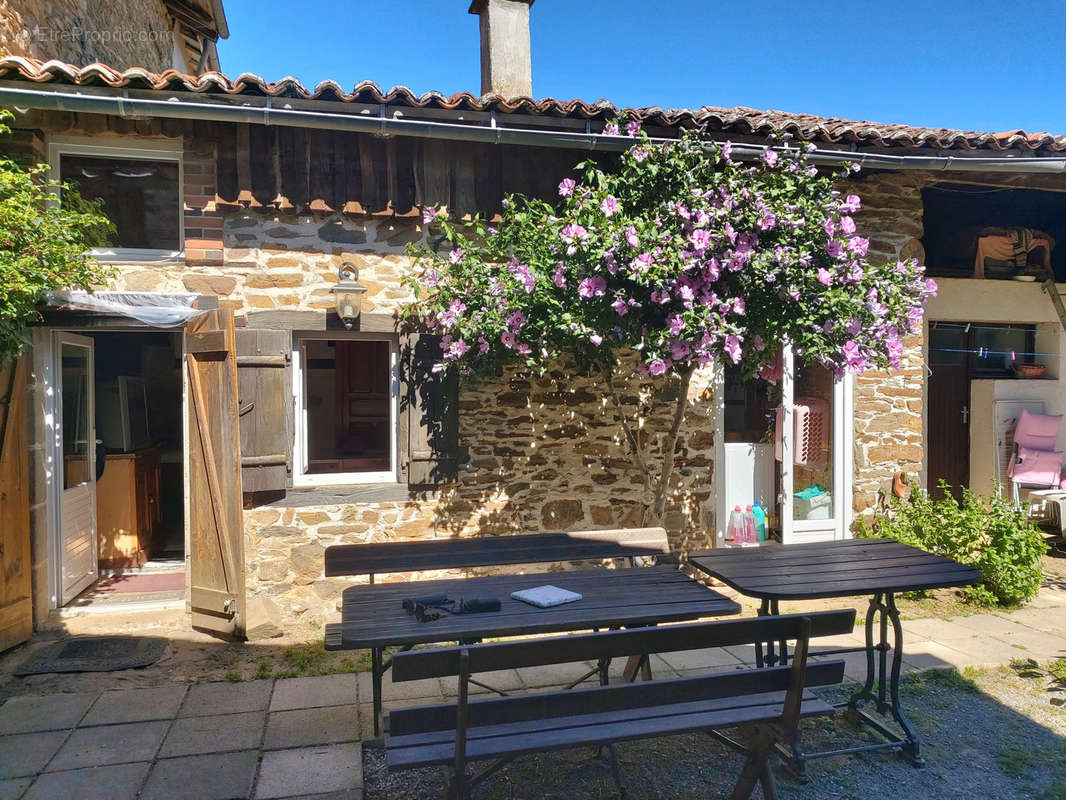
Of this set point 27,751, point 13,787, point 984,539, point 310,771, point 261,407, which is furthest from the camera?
point 984,539

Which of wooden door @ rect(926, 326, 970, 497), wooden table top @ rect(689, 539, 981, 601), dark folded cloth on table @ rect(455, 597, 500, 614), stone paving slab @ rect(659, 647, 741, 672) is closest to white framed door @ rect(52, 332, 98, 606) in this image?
dark folded cloth on table @ rect(455, 597, 500, 614)

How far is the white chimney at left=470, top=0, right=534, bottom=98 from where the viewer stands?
7121mm

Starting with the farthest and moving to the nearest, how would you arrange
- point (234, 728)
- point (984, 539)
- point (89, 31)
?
point (89, 31)
point (984, 539)
point (234, 728)

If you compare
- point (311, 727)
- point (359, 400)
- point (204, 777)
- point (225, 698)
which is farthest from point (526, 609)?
point (359, 400)

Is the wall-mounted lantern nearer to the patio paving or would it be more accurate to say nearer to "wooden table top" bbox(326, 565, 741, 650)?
"wooden table top" bbox(326, 565, 741, 650)

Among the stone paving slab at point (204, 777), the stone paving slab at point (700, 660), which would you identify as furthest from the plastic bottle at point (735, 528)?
the stone paving slab at point (204, 777)

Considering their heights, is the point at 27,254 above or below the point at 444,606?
above

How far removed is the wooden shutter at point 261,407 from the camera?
15.9 ft

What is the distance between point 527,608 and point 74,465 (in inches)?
165

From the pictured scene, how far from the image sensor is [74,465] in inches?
214

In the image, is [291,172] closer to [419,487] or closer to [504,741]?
[419,487]

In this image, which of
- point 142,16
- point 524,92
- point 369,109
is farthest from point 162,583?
point 142,16

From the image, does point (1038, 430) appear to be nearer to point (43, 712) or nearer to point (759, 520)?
point (759, 520)

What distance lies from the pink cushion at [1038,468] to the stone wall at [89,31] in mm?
9071
